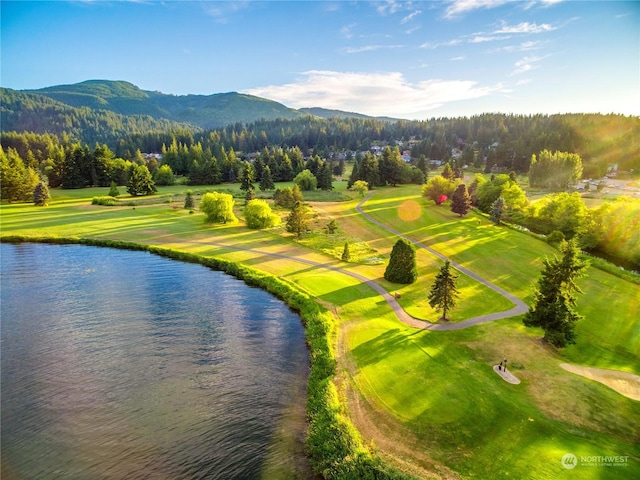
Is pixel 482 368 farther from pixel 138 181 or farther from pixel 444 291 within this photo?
pixel 138 181

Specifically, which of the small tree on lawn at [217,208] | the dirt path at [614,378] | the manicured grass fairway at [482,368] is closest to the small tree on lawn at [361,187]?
the small tree on lawn at [217,208]

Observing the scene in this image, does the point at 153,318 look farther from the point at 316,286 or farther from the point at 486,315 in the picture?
the point at 486,315

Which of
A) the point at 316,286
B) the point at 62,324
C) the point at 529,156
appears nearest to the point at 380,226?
the point at 316,286

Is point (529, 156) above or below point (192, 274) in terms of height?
above

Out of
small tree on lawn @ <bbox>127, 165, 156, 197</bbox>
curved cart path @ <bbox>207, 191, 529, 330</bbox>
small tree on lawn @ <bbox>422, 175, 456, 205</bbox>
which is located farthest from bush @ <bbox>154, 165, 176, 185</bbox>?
small tree on lawn @ <bbox>422, 175, 456, 205</bbox>

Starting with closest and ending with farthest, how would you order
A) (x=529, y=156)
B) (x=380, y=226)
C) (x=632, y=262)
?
(x=632, y=262) → (x=380, y=226) → (x=529, y=156)

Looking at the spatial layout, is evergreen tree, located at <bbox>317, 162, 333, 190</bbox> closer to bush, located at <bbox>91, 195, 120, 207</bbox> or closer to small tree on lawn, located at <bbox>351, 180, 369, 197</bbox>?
small tree on lawn, located at <bbox>351, 180, 369, 197</bbox>
